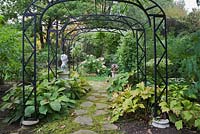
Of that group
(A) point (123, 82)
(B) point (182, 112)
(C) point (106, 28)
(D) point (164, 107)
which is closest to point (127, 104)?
(D) point (164, 107)

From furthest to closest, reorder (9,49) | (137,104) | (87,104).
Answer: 1. (87,104)
2. (9,49)
3. (137,104)

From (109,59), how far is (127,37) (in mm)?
5094

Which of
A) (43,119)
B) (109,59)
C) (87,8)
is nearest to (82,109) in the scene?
(43,119)

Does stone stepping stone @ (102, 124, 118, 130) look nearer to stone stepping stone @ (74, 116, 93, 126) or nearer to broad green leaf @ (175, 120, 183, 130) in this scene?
stone stepping stone @ (74, 116, 93, 126)

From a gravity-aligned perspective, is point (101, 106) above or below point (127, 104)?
below

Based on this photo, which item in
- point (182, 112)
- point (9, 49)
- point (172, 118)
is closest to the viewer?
point (182, 112)

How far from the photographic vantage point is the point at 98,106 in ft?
17.1

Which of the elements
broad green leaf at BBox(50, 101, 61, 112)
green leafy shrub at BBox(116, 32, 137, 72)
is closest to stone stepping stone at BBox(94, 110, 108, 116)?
broad green leaf at BBox(50, 101, 61, 112)

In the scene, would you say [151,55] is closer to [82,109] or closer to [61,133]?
[82,109]

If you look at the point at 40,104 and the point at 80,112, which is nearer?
the point at 40,104

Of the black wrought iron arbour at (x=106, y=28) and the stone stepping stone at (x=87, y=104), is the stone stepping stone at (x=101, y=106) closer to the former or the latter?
the stone stepping stone at (x=87, y=104)

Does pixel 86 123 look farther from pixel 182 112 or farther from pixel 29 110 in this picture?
pixel 182 112

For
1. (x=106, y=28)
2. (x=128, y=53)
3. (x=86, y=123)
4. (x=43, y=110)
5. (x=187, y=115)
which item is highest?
(x=106, y=28)

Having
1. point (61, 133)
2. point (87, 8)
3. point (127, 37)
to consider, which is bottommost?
point (61, 133)
